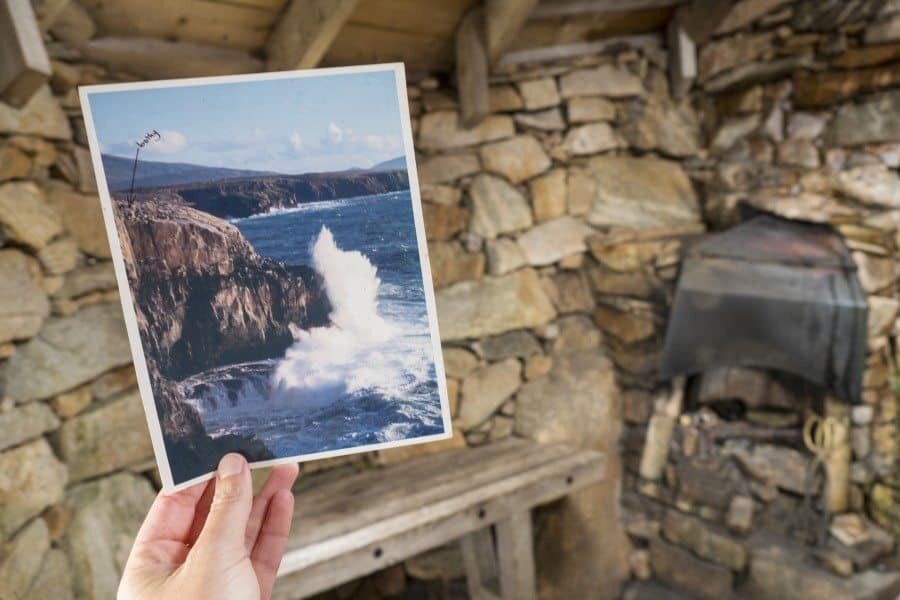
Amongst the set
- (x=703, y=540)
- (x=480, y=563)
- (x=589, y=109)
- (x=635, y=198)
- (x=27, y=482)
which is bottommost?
(x=703, y=540)

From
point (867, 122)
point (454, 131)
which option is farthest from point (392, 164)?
point (867, 122)

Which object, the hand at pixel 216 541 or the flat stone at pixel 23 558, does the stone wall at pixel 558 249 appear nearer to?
the flat stone at pixel 23 558

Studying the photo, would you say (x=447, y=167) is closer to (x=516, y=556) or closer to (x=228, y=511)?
(x=516, y=556)

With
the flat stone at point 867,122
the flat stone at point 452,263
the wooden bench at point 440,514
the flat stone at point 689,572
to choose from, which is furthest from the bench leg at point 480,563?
the flat stone at point 867,122

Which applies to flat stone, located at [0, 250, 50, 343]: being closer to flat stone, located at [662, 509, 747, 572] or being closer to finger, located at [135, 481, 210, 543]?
finger, located at [135, 481, 210, 543]

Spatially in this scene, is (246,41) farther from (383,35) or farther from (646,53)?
(646,53)

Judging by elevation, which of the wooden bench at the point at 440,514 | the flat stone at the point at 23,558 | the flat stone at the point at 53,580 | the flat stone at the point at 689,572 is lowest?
the flat stone at the point at 689,572
